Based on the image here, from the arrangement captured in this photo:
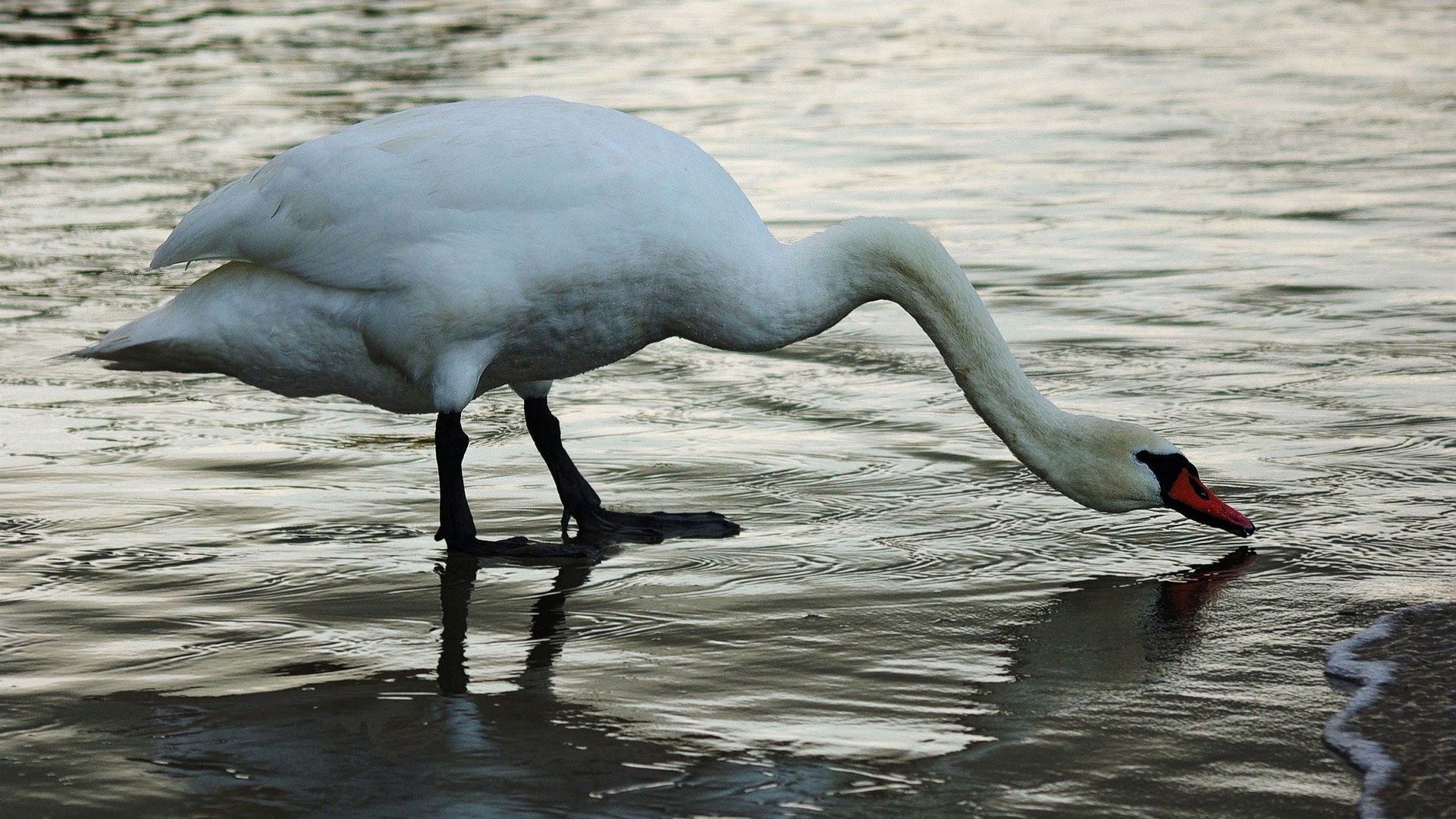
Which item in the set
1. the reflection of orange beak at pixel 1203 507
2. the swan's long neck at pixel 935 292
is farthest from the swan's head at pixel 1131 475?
the swan's long neck at pixel 935 292

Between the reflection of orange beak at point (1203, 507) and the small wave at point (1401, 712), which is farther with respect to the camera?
the reflection of orange beak at point (1203, 507)

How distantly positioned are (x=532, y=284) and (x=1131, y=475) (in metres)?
1.84

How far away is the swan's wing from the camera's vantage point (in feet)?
19.2

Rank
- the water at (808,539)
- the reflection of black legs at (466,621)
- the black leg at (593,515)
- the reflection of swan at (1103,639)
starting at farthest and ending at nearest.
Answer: the black leg at (593,515)
the reflection of black legs at (466,621)
the reflection of swan at (1103,639)
the water at (808,539)

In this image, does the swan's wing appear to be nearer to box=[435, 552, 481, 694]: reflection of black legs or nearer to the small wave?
box=[435, 552, 481, 694]: reflection of black legs

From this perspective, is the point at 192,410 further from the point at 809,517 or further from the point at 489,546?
the point at 809,517

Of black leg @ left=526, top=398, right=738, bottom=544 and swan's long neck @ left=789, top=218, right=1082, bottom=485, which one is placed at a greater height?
swan's long neck @ left=789, top=218, right=1082, bottom=485

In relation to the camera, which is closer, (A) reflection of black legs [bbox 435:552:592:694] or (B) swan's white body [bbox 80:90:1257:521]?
(A) reflection of black legs [bbox 435:552:592:694]

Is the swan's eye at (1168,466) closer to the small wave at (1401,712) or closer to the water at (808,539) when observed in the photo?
the water at (808,539)

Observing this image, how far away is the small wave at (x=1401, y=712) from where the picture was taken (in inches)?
162

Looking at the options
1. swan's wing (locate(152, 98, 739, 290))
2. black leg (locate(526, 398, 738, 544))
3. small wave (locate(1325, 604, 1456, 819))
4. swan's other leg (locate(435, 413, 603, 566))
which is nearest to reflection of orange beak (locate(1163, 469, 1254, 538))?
small wave (locate(1325, 604, 1456, 819))

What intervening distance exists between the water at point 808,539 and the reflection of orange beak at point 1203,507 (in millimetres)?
118

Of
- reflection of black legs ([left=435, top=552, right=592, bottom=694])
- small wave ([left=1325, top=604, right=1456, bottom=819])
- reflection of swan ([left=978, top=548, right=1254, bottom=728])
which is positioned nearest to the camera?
small wave ([left=1325, top=604, right=1456, bottom=819])

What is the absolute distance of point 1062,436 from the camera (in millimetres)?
5992
